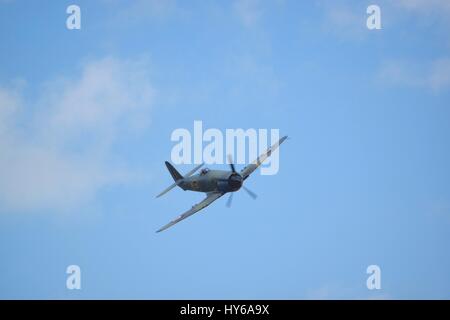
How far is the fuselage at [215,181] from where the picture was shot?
182 feet

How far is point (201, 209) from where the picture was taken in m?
55.4

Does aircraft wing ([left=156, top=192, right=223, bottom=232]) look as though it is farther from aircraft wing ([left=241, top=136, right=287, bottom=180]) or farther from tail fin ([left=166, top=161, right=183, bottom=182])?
tail fin ([left=166, top=161, right=183, bottom=182])

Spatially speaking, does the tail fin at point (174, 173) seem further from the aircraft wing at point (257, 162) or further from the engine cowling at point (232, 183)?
the engine cowling at point (232, 183)

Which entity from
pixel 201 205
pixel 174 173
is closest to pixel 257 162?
pixel 201 205

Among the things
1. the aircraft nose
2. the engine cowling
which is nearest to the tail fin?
the engine cowling

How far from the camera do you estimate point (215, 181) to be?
56969 millimetres

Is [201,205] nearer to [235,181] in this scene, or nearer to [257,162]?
[235,181]

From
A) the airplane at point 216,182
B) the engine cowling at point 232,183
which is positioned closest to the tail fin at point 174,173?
the airplane at point 216,182

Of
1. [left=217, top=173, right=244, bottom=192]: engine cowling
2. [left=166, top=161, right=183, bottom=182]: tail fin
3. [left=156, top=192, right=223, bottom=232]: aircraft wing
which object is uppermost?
[left=166, top=161, right=183, bottom=182]: tail fin

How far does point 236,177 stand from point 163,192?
1181cm

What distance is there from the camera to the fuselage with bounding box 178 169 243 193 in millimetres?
55406
